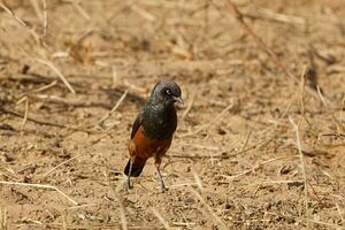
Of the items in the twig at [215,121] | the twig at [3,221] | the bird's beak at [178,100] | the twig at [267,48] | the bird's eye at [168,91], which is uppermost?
the twig at [267,48]

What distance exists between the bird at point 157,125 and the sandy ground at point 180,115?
0.81 feet

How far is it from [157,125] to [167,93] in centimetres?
24

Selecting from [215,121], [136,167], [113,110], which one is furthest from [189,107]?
[136,167]

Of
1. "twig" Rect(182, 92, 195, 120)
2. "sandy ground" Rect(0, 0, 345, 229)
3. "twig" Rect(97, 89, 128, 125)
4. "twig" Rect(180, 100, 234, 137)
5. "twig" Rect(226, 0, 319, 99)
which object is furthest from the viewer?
"twig" Rect(182, 92, 195, 120)

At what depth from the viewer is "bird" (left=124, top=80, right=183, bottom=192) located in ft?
22.0

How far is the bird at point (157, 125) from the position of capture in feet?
22.0

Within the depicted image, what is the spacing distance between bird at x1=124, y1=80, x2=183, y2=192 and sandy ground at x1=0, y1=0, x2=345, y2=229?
25 centimetres

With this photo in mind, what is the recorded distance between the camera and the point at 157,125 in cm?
673

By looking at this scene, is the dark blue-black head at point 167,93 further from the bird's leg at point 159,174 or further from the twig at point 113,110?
the twig at point 113,110

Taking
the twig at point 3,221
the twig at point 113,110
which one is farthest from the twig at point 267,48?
the twig at point 3,221

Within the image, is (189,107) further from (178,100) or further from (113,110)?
(178,100)

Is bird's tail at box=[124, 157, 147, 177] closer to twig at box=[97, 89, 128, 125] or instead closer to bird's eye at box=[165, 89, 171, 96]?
bird's eye at box=[165, 89, 171, 96]

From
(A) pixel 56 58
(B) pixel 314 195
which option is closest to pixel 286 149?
(B) pixel 314 195

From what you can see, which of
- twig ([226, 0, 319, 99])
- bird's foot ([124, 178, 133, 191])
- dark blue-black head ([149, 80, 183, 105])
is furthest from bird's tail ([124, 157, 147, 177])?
twig ([226, 0, 319, 99])
